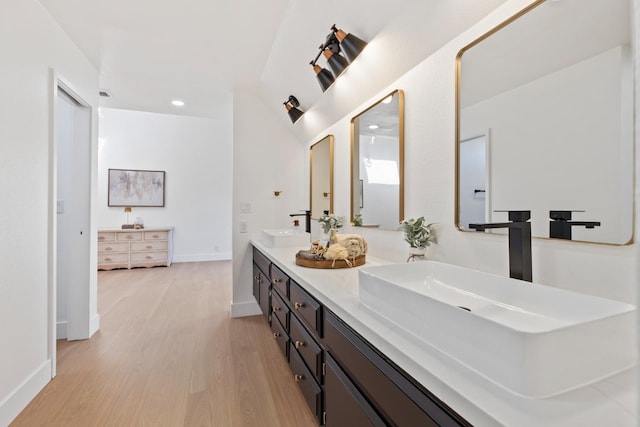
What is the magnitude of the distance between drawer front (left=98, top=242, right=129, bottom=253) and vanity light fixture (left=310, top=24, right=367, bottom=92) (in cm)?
510

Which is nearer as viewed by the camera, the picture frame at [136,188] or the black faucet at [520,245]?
the black faucet at [520,245]

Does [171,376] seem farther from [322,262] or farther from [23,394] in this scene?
[322,262]

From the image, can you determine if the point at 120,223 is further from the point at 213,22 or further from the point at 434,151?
the point at 434,151

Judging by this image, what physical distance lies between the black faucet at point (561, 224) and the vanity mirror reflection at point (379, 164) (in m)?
0.77

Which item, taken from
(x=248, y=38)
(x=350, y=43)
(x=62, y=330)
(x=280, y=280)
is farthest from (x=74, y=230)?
(x=350, y=43)

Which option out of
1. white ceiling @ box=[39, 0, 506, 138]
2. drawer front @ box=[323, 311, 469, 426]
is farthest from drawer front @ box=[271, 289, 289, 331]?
white ceiling @ box=[39, 0, 506, 138]

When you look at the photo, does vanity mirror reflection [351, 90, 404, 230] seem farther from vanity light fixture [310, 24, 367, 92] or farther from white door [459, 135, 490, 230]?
white door [459, 135, 490, 230]

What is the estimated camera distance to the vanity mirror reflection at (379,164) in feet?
5.45

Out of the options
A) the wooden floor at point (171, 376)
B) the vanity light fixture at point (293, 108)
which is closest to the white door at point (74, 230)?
the wooden floor at point (171, 376)

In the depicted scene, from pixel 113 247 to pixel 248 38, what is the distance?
191 inches

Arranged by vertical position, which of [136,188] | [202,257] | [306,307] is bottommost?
[202,257]

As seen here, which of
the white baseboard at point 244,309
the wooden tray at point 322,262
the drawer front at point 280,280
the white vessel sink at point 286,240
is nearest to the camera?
the wooden tray at point 322,262

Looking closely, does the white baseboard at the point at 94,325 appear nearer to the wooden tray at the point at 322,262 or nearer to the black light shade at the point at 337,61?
the wooden tray at the point at 322,262

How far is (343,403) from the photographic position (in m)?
1.01
